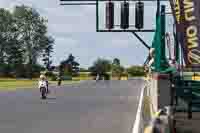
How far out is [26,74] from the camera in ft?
496

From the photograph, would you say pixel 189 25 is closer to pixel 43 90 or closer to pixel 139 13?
pixel 139 13

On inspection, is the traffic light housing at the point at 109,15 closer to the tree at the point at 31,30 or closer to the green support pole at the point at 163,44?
the green support pole at the point at 163,44

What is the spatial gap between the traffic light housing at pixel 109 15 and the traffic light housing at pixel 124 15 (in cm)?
37

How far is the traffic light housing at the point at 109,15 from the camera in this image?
21.2m

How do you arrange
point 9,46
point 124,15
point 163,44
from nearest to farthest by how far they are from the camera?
point 163,44
point 124,15
point 9,46

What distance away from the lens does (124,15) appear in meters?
22.4

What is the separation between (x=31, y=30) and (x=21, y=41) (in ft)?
13.8

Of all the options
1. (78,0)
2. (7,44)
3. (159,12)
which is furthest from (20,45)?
(159,12)

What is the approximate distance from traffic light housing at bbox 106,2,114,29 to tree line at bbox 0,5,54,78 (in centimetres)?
12862

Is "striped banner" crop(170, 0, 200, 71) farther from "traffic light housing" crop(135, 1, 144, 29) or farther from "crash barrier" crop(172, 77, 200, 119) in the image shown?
"traffic light housing" crop(135, 1, 144, 29)

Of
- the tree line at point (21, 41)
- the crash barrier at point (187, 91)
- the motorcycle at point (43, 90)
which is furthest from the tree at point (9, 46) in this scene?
the crash barrier at point (187, 91)

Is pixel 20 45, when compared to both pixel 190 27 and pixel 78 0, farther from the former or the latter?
pixel 190 27

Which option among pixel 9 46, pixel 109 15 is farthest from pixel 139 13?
pixel 9 46

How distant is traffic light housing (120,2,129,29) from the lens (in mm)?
21531
